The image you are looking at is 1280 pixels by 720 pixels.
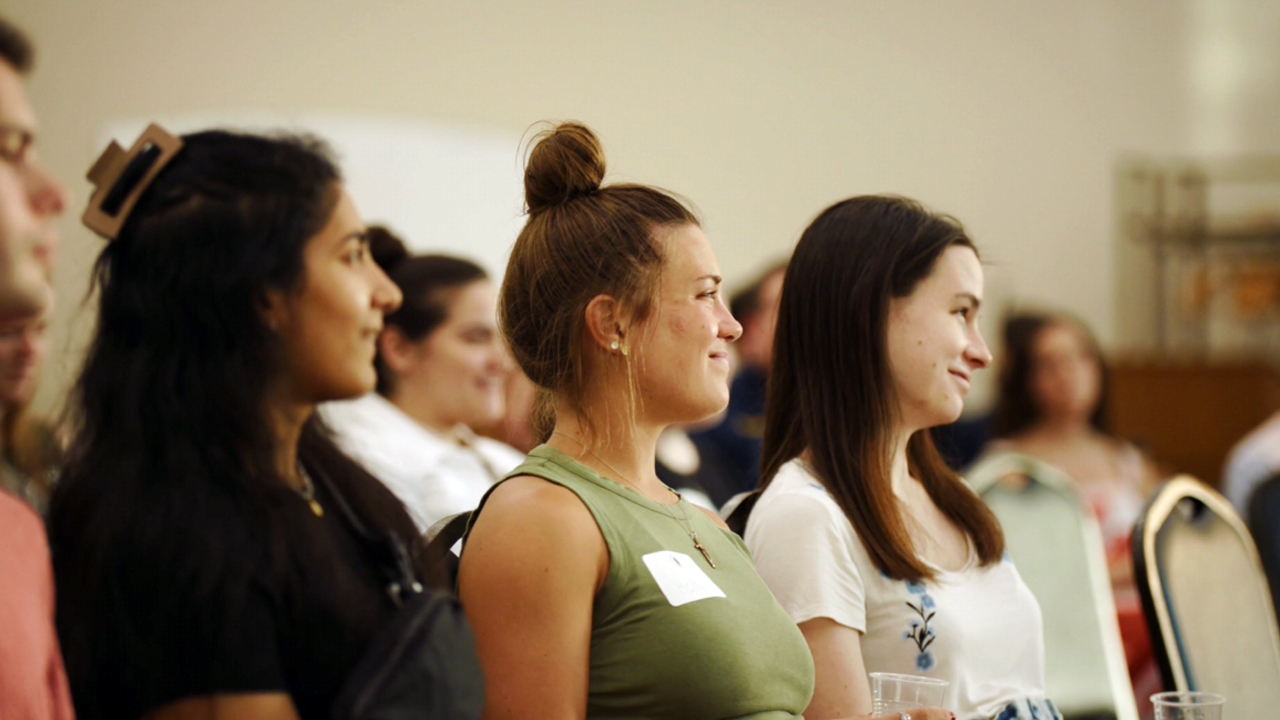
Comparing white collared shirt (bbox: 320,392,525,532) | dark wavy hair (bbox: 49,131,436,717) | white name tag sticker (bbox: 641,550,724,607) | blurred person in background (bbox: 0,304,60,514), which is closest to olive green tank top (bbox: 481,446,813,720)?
white name tag sticker (bbox: 641,550,724,607)

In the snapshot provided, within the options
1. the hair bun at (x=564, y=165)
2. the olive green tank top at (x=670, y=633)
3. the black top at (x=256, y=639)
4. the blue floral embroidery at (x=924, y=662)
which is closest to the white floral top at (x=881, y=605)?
the blue floral embroidery at (x=924, y=662)

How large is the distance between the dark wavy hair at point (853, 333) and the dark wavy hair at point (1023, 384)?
2924 mm

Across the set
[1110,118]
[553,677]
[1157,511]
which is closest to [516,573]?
[553,677]

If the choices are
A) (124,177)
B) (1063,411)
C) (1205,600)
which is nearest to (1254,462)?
(1063,411)

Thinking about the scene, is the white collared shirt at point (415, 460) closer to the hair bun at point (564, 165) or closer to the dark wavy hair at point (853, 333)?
the dark wavy hair at point (853, 333)

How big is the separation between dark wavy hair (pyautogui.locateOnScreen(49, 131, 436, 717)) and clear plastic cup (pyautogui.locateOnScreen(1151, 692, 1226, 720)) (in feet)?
3.10

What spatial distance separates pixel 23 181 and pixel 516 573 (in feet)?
1.91

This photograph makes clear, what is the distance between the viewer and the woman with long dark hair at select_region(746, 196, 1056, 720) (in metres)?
1.57

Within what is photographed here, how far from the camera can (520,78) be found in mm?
6523

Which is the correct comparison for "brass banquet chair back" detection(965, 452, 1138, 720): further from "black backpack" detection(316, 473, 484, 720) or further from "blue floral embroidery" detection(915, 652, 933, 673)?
"black backpack" detection(316, 473, 484, 720)

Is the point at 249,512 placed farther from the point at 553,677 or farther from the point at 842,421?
the point at 842,421

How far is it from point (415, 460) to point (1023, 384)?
2.80 m

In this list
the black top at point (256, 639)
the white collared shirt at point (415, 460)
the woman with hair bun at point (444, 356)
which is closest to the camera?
the black top at point (256, 639)

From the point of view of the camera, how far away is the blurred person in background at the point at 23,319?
2.77 ft
